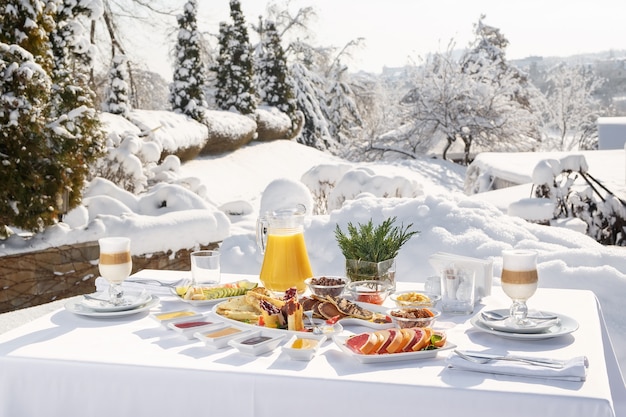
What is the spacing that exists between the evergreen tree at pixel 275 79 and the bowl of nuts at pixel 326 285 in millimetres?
19235

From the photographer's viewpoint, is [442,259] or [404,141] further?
[404,141]

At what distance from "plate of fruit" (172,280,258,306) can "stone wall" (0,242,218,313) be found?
358cm

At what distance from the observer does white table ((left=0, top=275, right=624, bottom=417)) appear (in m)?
1.37

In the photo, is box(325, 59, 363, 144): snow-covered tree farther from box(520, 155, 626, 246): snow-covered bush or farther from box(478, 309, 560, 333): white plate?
box(478, 309, 560, 333): white plate

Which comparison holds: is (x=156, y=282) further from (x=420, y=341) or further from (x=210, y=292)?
(x=420, y=341)

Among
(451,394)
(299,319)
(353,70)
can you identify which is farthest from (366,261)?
(353,70)

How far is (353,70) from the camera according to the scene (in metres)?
25.8

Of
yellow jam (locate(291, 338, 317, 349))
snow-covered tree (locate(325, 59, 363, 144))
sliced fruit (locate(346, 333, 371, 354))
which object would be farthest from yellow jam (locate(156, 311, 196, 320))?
snow-covered tree (locate(325, 59, 363, 144))

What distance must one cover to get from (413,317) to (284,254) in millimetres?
506

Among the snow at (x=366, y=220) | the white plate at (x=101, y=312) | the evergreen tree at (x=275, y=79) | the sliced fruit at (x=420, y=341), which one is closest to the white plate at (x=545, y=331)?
the sliced fruit at (x=420, y=341)

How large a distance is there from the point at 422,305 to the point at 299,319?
380mm

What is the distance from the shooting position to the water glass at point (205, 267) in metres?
2.21

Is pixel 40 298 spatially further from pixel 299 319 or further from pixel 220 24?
pixel 220 24

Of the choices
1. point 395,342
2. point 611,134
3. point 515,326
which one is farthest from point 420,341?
point 611,134
